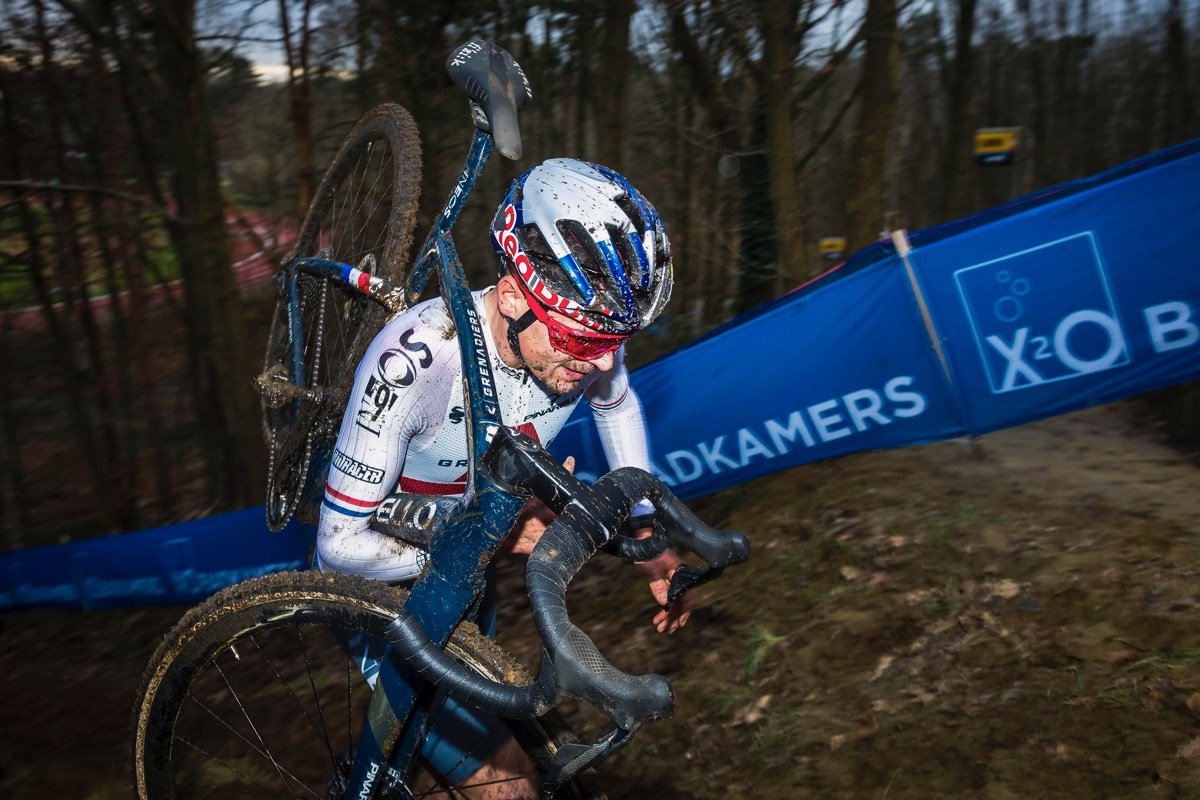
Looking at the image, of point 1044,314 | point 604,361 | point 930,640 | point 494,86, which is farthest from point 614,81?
point 604,361

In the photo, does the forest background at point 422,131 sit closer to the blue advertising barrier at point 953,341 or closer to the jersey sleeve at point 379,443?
the blue advertising barrier at point 953,341

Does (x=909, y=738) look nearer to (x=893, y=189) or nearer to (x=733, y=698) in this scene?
(x=733, y=698)

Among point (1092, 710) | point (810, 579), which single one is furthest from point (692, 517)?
point (810, 579)

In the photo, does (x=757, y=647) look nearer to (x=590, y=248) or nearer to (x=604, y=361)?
(x=604, y=361)

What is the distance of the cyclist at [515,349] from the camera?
216 cm

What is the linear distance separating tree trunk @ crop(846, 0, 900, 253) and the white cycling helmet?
6.02 meters

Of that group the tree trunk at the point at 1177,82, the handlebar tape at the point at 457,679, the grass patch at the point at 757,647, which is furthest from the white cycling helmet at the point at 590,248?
the tree trunk at the point at 1177,82

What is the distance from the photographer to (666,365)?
6027mm

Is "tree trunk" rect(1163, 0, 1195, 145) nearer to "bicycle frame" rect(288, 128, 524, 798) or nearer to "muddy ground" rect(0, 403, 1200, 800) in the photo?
"muddy ground" rect(0, 403, 1200, 800)

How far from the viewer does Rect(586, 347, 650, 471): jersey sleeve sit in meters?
2.77

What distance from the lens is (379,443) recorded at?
7.48 ft

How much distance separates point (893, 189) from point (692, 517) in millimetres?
24665

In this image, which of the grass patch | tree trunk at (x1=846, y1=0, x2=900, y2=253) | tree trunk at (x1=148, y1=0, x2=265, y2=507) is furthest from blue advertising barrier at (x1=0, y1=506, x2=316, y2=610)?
Answer: tree trunk at (x1=846, y1=0, x2=900, y2=253)

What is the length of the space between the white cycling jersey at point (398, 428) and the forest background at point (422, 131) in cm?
460
